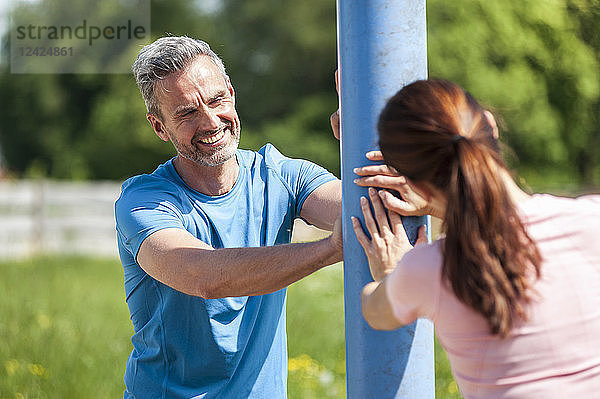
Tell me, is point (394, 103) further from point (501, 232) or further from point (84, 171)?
point (84, 171)

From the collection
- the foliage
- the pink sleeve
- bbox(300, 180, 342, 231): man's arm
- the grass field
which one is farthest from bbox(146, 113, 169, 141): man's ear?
the foliage

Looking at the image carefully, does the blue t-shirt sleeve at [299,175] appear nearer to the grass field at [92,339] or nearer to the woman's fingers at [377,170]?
the woman's fingers at [377,170]

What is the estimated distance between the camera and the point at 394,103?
1.37 meters

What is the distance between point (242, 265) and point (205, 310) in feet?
1.42

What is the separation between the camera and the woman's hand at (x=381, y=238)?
5.08ft

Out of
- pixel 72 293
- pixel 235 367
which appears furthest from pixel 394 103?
pixel 72 293

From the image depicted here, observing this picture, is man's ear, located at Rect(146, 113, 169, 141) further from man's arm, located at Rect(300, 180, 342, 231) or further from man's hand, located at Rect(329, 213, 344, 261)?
man's hand, located at Rect(329, 213, 344, 261)

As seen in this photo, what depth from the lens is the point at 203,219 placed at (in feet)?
7.11

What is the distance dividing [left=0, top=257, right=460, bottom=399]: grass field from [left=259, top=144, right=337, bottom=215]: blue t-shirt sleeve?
96.9 inches

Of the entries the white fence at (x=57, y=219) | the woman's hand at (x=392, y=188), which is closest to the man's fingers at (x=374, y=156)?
the woman's hand at (x=392, y=188)

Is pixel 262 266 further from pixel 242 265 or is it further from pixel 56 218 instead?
pixel 56 218

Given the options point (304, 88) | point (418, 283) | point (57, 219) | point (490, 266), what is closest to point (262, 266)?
point (418, 283)

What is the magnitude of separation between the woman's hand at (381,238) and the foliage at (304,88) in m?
10.2

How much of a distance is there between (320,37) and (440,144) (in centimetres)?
1811
